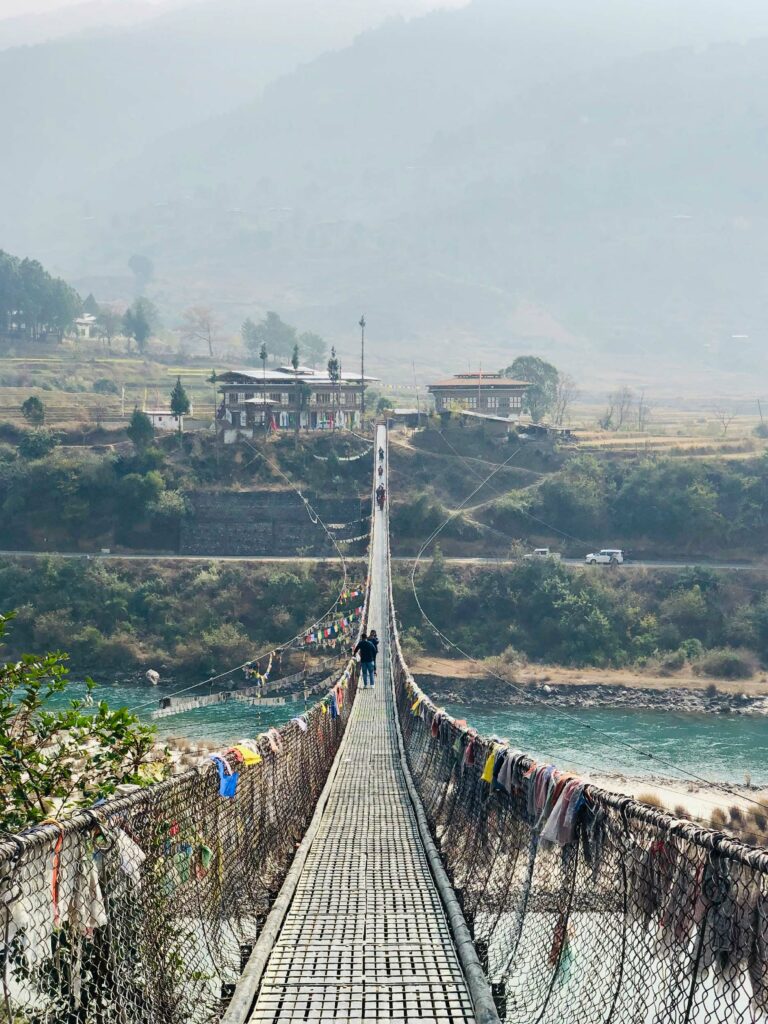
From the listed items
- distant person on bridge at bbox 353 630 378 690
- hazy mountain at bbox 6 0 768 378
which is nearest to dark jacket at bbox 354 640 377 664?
distant person on bridge at bbox 353 630 378 690

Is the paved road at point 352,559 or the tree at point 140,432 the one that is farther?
the tree at point 140,432

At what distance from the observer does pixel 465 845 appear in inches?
239

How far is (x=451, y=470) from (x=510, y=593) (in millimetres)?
7738

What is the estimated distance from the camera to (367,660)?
13.9m

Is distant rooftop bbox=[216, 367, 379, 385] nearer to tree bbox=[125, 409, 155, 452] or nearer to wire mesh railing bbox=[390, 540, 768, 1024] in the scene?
tree bbox=[125, 409, 155, 452]

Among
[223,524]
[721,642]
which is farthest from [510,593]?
[223,524]

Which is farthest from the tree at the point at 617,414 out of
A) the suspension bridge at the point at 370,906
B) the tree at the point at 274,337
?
the suspension bridge at the point at 370,906

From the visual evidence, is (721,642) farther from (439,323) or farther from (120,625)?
(439,323)

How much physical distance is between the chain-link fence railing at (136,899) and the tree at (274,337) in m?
86.7

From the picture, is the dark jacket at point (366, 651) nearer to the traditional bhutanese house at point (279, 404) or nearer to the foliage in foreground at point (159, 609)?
the foliage in foreground at point (159, 609)

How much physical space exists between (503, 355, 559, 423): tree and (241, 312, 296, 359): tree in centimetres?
3948

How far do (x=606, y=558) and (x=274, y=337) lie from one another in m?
61.8

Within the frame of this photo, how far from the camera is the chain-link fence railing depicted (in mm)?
3064

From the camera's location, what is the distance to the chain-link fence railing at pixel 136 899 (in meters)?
3.06
